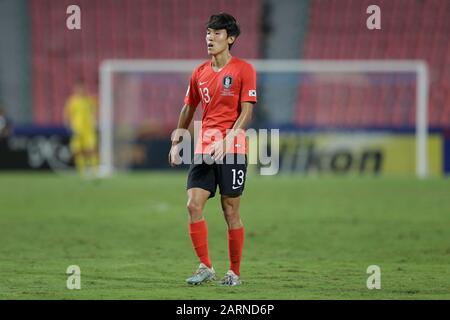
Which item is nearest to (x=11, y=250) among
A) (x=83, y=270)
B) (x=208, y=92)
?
(x=83, y=270)

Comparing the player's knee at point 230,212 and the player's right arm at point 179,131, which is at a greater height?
the player's right arm at point 179,131

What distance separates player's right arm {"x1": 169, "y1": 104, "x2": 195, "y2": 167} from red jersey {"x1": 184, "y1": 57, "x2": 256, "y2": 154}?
218 millimetres

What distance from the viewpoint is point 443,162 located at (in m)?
22.2

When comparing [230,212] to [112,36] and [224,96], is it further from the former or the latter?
[112,36]

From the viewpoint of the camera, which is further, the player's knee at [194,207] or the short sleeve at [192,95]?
the short sleeve at [192,95]

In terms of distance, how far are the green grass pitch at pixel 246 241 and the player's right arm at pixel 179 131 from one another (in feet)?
3.18

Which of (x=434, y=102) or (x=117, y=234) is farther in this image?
(x=434, y=102)

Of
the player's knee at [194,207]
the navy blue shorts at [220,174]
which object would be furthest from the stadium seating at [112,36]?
the player's knee at [194,207]

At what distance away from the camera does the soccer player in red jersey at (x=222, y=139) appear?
7262 mm

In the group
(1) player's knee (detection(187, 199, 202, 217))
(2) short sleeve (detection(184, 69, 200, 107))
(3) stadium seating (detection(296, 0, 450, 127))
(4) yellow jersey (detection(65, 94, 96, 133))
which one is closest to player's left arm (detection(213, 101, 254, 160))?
(1) player's knee (detection(187, 199, 202, 217))

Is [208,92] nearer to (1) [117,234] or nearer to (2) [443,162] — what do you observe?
(1) [117,234]

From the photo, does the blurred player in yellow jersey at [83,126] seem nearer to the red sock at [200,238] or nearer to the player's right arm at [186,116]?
the player's right arm at [186,116]

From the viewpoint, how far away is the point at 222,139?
287 inches
